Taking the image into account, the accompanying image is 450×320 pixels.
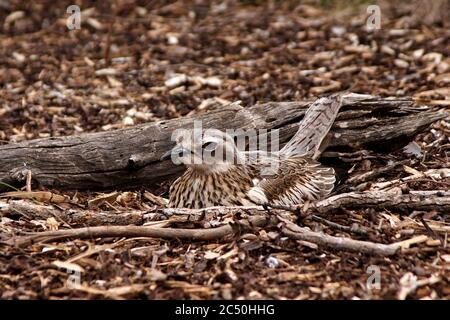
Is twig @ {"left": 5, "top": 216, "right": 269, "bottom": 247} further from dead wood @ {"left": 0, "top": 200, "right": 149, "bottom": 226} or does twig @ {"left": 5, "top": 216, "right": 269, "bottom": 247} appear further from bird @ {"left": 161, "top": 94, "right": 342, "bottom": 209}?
bird @ {"left": 161, "top": 94, "right": 342, "bottom": 209}

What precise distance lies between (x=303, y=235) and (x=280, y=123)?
7.00ft

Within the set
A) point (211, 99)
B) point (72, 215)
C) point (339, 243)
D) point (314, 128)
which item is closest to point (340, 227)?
point (339, 243)

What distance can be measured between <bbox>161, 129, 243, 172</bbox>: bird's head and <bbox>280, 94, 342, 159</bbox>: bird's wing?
0.81 meters

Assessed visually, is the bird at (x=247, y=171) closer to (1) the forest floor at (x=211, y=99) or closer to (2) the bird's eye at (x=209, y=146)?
(2) the bird's eye at (x=209, y=146)

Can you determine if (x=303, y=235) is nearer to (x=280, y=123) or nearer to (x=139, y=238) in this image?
(x=139, y=238)

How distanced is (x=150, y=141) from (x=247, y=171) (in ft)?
3.06

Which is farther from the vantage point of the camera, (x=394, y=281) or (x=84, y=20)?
(x=84, y=20)

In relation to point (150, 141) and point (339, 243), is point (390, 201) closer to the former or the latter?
point (339, 243)

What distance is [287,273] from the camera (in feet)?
16.0

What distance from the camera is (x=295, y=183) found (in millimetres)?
6590

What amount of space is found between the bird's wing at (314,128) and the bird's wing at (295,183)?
0.12 metres

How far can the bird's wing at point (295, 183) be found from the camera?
20.8 ft

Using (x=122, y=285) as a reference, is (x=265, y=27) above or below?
above
